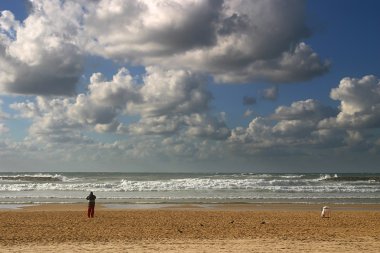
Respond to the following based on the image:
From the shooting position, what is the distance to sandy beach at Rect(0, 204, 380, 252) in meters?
13.2

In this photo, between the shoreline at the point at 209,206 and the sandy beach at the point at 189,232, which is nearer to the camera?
the sandy beach at the point at 189,232

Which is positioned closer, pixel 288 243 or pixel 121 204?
pixel 288 243

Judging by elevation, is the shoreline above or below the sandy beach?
above

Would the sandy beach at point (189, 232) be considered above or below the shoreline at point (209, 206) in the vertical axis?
below

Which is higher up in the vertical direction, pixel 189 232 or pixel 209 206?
pixel 209 206

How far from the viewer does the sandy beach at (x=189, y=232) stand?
43.3 feet

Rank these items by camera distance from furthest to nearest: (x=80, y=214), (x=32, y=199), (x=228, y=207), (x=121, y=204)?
(x=32, y=199), (x=121, y=204), (x=228, y=207), (x=80, y=214)

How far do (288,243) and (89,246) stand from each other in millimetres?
6168

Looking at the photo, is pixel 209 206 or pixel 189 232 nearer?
pixel 189 232

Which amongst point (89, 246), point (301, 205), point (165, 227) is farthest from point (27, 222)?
point (301, 205)

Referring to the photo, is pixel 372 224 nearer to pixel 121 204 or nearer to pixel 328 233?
pixel 328 233

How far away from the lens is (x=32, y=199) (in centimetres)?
3438

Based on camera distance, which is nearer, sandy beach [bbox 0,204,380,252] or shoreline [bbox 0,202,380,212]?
sandy beach [bbox 0,204,380,252]

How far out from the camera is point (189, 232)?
1689 cm
